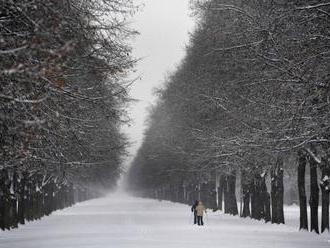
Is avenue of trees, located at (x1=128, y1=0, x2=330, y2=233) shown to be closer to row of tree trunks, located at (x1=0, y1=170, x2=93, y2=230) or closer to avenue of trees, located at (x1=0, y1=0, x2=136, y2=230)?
avenue of trees, located at (x1=0, y1=0, x2=136, y2=230)

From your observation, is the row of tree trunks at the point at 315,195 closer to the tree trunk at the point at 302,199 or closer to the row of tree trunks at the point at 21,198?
the tree trunk at the point at 302,199

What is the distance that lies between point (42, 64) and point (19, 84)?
2891 mm

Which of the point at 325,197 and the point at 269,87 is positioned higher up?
the point at 269,87

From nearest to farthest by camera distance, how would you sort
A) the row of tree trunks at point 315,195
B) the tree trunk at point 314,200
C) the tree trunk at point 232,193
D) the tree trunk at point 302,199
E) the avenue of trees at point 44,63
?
the avenue of trees at point 44,63 → the row of tree trunks at point 315,195 → the tree trunk at point 314,200 → the tree trunk at point 302,199 → the tree trunk at point 232,193

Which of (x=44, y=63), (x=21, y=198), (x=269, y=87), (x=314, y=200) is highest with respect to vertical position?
(x=269, y=87)

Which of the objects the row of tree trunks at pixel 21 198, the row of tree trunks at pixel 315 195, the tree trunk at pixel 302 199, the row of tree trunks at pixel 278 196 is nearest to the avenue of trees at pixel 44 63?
the row of tree trunks at pixel 21 198

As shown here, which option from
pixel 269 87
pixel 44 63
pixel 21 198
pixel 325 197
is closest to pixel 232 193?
pixel 21 198

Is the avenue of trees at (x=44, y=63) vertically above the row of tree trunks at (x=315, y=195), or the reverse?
the avenue of trees at (x=44, y=63)

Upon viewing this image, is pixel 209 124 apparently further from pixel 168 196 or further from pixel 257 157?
pixel 168 196

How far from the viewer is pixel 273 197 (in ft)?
115

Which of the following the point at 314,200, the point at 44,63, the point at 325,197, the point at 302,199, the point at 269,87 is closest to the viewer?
the point at 44,63

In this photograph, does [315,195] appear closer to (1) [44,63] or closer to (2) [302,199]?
(2) [302,199]

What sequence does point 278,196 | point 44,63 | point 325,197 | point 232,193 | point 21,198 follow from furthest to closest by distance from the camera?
point 232,193 < point 21,198 < point 278,196 < point 325,197 < point 44,63

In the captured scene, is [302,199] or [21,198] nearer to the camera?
[302,199]
